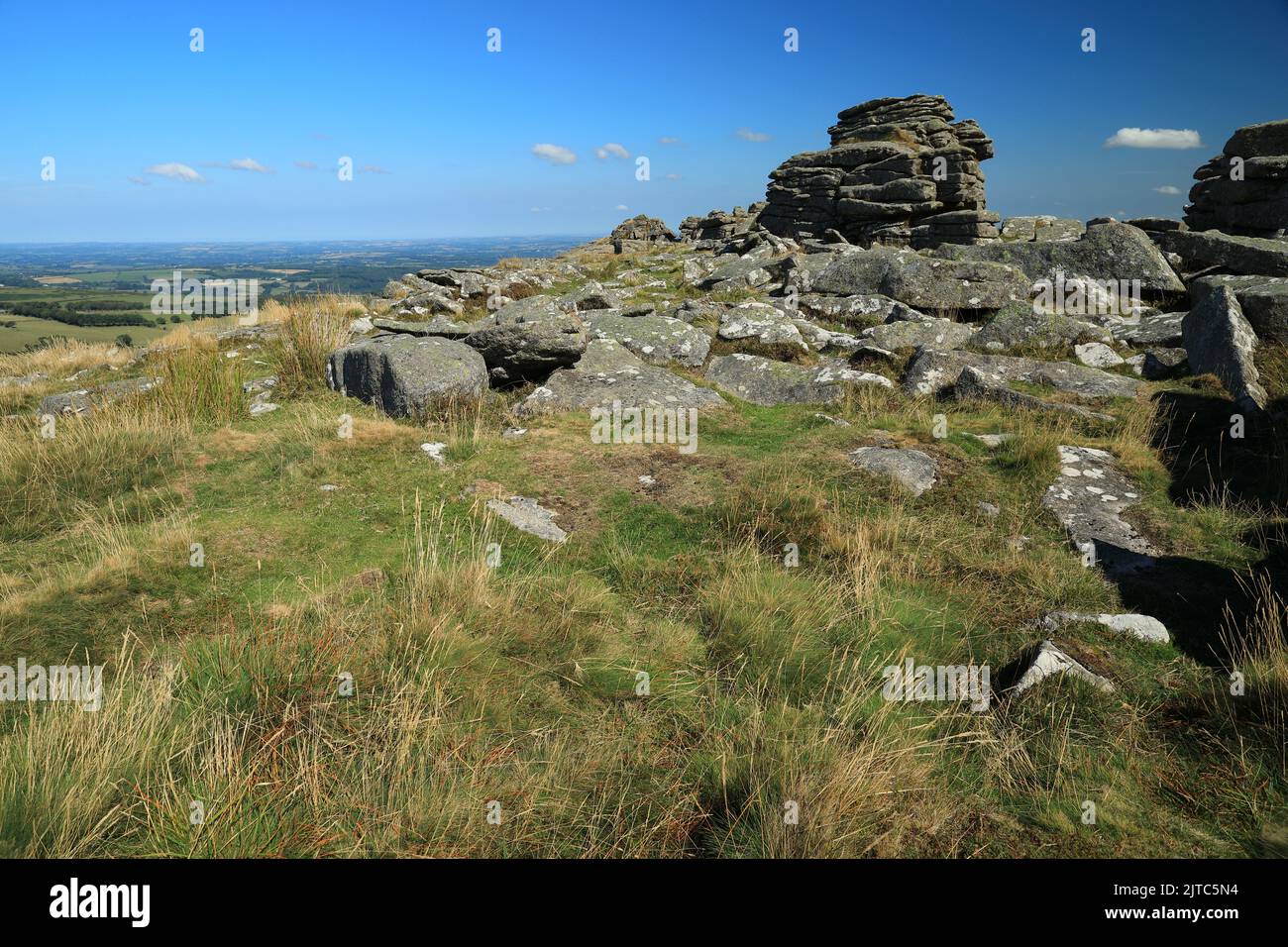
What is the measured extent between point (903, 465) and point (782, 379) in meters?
4.12

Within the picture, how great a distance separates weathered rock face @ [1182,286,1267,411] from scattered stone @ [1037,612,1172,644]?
5868 mm

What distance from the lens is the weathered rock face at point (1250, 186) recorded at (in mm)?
20078

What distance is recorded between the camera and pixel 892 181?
2642cm

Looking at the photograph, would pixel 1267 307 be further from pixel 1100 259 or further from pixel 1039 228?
pixel 1039 228

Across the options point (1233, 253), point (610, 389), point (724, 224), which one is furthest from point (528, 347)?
point (724, 224)

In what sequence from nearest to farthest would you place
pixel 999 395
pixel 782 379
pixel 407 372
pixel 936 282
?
1. pixel 407 372
2. pixel 999 395
3. pixel 782 379
4. pixel 936 282

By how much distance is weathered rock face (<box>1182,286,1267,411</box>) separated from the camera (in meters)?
9.36

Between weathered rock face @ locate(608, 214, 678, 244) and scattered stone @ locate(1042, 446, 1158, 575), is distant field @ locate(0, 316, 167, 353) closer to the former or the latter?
weathered rock face @ locate(608, 214, 678, 244)

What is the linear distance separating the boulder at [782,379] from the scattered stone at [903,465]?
2690 millimetres
